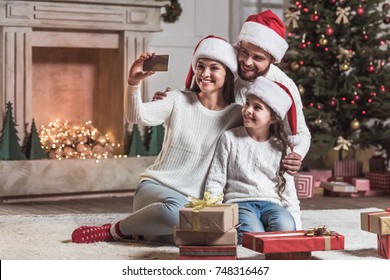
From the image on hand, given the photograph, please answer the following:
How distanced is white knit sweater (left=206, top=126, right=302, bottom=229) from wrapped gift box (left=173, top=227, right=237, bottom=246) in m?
0.50

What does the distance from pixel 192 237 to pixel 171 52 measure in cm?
346

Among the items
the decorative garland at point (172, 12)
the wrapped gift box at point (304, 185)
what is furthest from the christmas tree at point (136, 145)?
the wrapped gift box at point (304, 185)

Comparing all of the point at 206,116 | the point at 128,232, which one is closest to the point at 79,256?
the point at 128,232

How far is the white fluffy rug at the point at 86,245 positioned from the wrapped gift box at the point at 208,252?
312 millimetres

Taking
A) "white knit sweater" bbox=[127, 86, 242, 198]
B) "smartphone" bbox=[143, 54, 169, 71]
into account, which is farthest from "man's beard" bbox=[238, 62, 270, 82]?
"smartphone" bbox=[143, 54, 169, 71]

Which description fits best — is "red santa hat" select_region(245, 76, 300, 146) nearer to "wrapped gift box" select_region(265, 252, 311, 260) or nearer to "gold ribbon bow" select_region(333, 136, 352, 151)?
"wrapped gift box" select_region(265, 252, 311, 260)

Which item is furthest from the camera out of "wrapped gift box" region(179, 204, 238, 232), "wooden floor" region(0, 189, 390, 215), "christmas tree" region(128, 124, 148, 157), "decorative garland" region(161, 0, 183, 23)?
"decorative garland" region(161, 0, 183, 23)

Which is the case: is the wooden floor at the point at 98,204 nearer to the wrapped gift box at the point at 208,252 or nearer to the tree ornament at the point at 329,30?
the tree ornament at the point at 329,30

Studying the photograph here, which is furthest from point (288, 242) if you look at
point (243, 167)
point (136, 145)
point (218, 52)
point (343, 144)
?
point (343, 144)

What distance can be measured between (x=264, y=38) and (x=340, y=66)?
103 inches

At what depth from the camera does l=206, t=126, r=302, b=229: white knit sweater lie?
343 cm

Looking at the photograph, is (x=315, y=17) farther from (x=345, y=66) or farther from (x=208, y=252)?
(x=208, y=252)

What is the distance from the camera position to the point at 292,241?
9.68 feet
